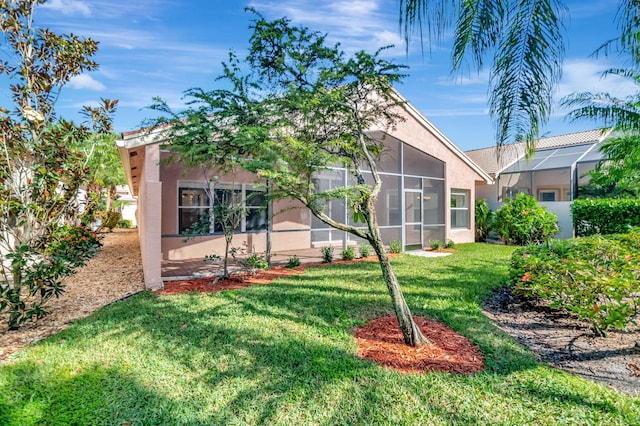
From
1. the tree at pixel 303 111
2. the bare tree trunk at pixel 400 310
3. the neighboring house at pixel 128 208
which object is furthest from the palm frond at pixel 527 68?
the neighboring house at pixel 128 208

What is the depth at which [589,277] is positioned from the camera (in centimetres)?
462

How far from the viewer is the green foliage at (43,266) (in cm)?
482

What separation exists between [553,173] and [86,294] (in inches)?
956

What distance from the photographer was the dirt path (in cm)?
485

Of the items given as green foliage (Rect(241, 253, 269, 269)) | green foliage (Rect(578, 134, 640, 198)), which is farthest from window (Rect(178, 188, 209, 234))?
green foliage (Rect(578, 134, 640, 198))

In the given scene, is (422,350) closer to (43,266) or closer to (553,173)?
(43,266)

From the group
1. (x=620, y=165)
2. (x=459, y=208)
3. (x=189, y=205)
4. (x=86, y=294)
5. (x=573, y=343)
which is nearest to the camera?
(x=573, y=343)

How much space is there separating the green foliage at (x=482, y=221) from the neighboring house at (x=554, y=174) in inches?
49.2

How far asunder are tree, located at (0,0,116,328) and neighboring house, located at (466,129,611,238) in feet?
53.7

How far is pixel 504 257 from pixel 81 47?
13211 millimetres

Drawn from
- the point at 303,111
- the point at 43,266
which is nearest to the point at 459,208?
the point at 303,111

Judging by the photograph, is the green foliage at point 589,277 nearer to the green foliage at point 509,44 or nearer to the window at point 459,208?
the green foliage at point 509,44

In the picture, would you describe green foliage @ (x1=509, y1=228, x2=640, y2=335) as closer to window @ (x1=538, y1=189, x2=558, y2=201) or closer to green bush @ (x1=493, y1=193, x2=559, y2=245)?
green bush @ (x1=493, y1=193, x2=559, y2=245)

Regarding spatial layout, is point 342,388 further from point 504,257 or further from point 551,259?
point 504,257
